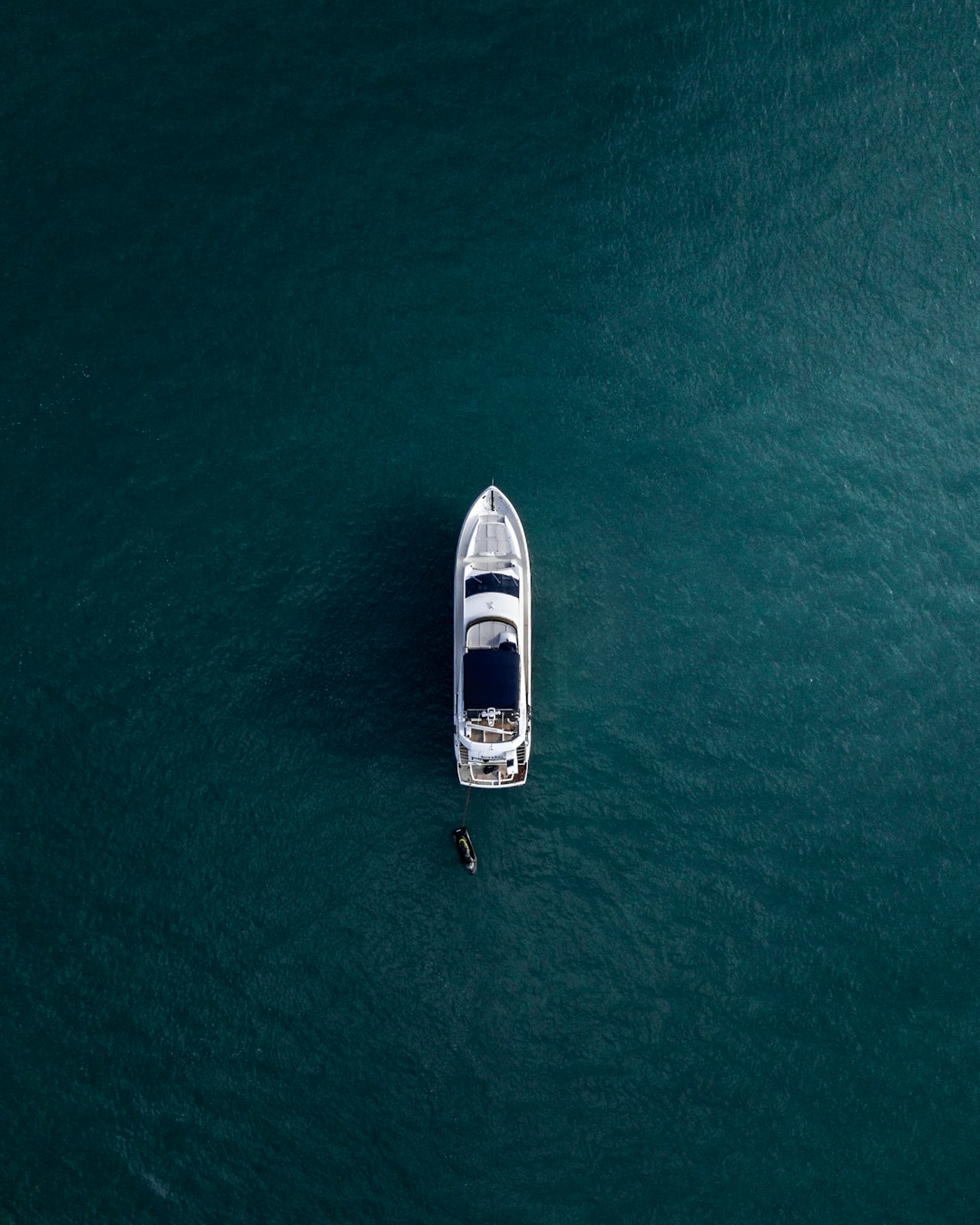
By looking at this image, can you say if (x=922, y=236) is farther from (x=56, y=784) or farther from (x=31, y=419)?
(x=56, y=784)

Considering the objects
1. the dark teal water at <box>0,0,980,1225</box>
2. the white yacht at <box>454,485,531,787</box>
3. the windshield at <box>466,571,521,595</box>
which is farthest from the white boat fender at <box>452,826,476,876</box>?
the windshield at <box>466,571,521,595</box>

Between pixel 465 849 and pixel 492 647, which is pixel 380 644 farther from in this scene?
pixel 465 849

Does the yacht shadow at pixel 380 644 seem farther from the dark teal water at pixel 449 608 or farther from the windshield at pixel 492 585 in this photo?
the windshield at pixel 492 585

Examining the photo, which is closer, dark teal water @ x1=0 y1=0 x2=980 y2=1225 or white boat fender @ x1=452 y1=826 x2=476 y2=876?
dark teal water @ x1=0 y1=0 x2=980 y2=1225

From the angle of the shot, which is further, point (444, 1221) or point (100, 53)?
point (100, 53)

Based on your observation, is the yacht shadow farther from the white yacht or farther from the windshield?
the windshield

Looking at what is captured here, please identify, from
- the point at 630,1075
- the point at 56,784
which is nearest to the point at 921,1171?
the point at 630,1075
